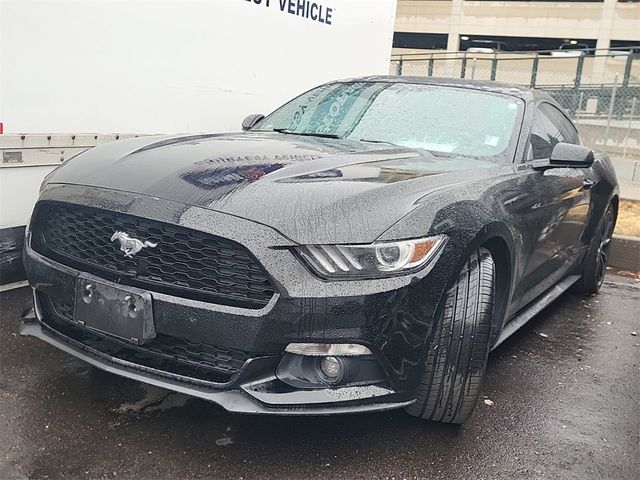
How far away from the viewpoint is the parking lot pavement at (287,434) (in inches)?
95.0

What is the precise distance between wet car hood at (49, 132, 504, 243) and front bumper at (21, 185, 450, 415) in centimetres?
9

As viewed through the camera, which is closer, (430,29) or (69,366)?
(69,366)

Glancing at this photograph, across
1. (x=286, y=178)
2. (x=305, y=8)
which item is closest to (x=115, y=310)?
(x=286, y=178)

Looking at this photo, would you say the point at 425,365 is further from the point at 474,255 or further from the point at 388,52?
the point at 388,52

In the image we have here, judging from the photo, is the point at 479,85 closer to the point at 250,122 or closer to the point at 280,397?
the point at 250,122

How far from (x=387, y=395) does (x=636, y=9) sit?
113ft

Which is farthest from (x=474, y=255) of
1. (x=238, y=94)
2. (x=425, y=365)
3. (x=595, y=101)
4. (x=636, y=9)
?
(x=636, y=9)

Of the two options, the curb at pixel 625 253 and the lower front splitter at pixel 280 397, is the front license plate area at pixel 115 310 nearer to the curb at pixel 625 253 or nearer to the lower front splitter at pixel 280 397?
the lower front splitter at pixel 280 397

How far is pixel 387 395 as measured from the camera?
7.65ft

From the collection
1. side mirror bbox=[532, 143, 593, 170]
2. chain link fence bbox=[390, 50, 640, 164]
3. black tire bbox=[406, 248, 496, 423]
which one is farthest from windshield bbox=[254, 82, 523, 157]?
chain link fence bbox=[390, 50, 640, 164]

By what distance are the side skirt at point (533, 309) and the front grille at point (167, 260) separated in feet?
4.41

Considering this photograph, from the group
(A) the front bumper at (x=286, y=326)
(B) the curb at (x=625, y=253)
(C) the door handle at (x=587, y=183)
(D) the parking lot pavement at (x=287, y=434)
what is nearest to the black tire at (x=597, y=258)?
(C) the door handle at (x=587, y=183)

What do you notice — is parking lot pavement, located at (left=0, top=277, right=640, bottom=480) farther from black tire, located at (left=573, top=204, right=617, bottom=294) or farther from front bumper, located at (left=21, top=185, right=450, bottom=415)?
black tire, located at (left=573, top=204, right=617, bottom=294)

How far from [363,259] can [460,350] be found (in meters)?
0.61
